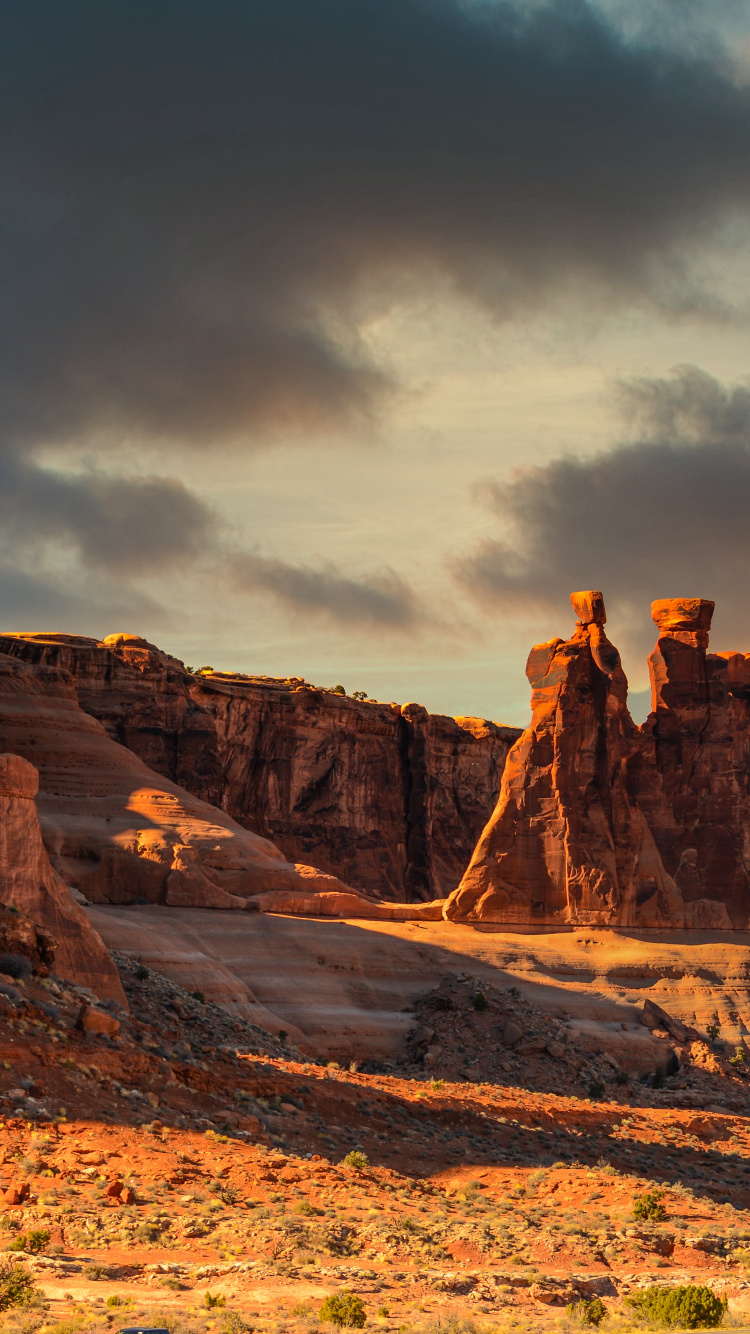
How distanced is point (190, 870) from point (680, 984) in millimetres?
20330

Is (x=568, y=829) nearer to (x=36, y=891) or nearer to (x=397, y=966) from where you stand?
(x=397, y=966)

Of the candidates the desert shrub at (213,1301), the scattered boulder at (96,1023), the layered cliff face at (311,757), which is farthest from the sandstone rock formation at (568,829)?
the desert shrub at (213,1301)

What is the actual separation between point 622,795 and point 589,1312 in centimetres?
4558

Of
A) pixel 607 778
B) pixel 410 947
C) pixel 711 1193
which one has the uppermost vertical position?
pixel 607 778

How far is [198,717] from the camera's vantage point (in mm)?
85750

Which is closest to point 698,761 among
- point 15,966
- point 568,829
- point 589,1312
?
point 568,829

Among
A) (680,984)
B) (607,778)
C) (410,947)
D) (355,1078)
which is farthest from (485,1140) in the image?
(607,778)

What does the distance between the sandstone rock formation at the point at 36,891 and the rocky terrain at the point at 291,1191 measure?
61.5 inches

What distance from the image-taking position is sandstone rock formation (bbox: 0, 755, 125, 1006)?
1281 inches

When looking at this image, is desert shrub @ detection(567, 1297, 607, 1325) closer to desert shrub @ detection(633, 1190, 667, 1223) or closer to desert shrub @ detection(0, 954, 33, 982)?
desert shrub @ detection(633, 1190, 667, 1223)

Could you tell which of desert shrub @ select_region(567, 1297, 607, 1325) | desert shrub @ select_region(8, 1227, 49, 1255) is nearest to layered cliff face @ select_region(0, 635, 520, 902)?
desert shrub @ select_region(8, 1227, 49, 1255)

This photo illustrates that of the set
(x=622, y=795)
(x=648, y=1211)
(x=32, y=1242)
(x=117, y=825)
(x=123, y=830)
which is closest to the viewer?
(x=32, y=1242)

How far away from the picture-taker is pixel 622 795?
212 ft

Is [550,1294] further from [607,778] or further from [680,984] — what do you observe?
[607,778]
